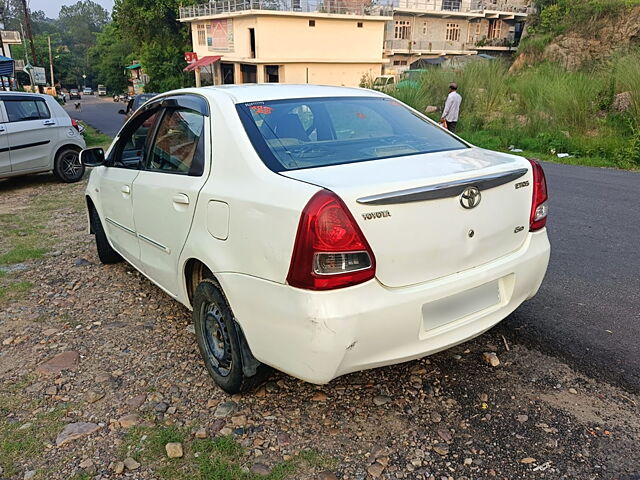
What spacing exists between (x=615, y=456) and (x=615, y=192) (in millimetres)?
6347

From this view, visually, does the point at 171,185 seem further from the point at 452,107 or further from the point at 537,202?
the point at 452,107

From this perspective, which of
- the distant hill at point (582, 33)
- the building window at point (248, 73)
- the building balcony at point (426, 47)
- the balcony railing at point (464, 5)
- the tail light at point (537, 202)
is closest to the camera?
the tail light at point (537, 202)

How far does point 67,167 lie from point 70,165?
0.22ft

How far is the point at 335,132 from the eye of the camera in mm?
3223

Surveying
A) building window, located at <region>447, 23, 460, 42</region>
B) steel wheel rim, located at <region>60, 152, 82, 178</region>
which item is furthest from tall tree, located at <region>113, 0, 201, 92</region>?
steel wheel rim, located at <region>60, 152, 82, 178</region>

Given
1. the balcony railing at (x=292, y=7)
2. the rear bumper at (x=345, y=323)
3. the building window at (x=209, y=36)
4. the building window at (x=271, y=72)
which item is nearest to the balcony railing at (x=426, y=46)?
the balcony railing at (x=292, y=7)

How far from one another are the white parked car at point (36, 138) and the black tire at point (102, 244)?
4.79 meters

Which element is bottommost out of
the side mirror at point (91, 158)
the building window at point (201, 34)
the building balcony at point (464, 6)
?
the side mirror at point (91, 158)

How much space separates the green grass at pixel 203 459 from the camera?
7.72ft

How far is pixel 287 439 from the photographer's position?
2580 millimetres

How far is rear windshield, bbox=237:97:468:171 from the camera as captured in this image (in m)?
2.78

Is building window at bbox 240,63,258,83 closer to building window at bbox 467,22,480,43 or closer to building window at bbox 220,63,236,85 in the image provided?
building window at bbox 220,63,236,85

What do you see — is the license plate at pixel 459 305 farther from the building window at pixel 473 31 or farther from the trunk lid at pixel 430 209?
the building window at pixel 473 31

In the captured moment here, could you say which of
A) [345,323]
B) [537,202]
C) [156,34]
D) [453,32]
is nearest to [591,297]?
[537,202]
